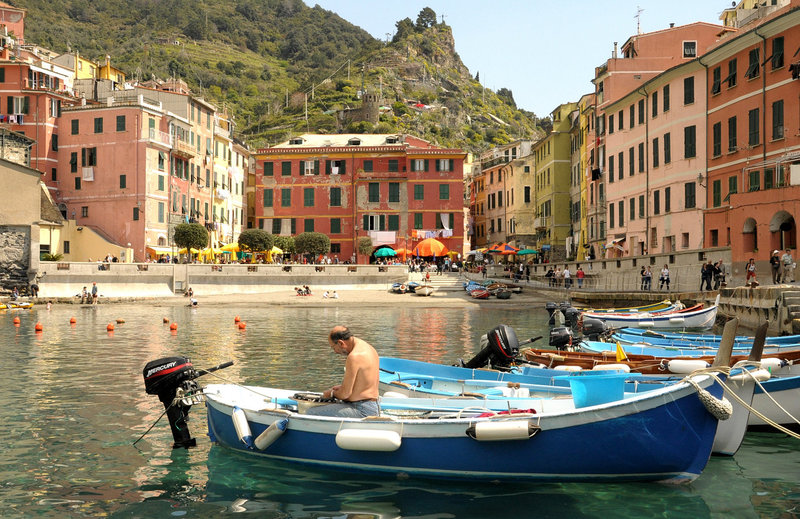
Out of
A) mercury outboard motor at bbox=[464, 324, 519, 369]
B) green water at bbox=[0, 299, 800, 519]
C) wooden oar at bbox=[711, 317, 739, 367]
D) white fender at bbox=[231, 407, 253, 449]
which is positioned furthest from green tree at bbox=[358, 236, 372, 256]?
wooden oar at bbox=[711, 317, 739, 367]

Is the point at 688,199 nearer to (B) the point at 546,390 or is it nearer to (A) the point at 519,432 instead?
(B) the point at 546,390

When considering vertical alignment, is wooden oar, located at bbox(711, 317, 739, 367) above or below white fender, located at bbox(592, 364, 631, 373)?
above

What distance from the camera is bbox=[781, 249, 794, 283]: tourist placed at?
34281mm

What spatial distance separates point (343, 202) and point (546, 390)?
68473 millimetres

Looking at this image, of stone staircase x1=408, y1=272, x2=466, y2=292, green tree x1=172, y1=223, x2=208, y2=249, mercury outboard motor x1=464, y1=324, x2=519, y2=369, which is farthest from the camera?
green tree x1=172, y1=223, x2=208, y2=249

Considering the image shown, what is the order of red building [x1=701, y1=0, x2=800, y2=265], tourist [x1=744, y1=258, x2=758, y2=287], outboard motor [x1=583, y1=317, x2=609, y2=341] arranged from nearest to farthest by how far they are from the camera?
outboard motor [x1=583, y1=317, x2=609, y2=341] → tourist [x1=744, y1=258, x2=758, y2=287] → red building [x1=701, y1=0, x2=800, y2=265]

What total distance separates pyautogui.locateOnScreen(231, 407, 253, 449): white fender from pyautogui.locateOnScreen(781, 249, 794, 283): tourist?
94.5 ft

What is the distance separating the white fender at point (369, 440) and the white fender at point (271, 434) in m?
1.02

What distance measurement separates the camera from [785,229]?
3725cm

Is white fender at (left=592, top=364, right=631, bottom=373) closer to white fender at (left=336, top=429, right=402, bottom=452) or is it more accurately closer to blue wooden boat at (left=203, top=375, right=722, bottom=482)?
blue wooden boat at (left=203, top=375, right=722, bottom=482)

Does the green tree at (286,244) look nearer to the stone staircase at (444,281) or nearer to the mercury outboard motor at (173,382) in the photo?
the stone staircase at (444,281)

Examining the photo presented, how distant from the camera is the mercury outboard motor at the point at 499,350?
1736cm

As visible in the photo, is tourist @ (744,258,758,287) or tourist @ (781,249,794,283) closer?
tourist @ (781,249,794,283)

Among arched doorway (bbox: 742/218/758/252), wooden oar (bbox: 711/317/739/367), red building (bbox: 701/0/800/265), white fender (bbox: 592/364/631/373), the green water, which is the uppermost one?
red building (bbox: 701/0/800/265)
